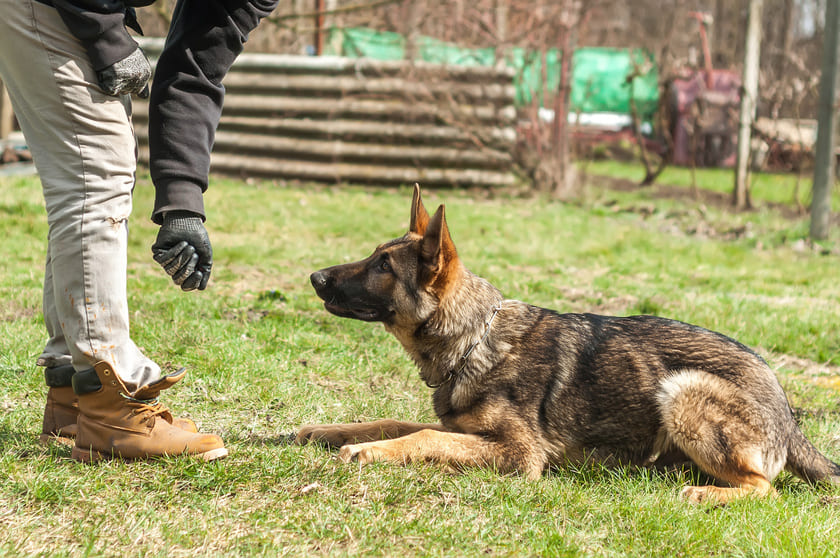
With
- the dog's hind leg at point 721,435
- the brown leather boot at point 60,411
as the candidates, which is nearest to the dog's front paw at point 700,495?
the dog's hind leg at point 721,435

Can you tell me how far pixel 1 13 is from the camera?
115 inches

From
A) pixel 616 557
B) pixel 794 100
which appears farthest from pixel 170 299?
pixel 794 100

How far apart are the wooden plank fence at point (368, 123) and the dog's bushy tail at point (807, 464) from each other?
9120mm

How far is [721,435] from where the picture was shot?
11.5 ft

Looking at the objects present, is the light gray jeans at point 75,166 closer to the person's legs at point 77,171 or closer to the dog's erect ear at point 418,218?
the person's legs at point 77,171

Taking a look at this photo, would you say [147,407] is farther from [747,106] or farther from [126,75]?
[747,106]

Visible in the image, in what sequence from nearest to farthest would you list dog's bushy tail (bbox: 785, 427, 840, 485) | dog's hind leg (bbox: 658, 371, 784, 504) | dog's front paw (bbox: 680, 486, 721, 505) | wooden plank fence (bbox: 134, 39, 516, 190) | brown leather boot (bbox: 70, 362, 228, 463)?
brown leather boot (bbox: 70, 362, 228, 463), dog's front paw (bbox: 680, 486, 721, 505), dog's hind leg (bbox: 658, 371, 784, 504), dog's bushy tail (bbox: 785, 427, 840, 485), wooden plank fence (bbox: 134, 39, 516, 190)

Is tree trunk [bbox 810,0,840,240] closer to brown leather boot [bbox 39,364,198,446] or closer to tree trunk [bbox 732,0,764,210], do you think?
tree trunk [bbox 732,0,764,210]

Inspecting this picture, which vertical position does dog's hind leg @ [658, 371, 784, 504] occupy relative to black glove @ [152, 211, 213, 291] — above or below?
below

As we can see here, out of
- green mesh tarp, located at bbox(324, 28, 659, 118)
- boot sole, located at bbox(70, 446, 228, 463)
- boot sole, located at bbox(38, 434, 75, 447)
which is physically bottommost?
boot sole, located at bbox(38, 434, 75, 447)

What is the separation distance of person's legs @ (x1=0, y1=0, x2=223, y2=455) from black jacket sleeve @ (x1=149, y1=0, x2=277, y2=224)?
14 centimetres

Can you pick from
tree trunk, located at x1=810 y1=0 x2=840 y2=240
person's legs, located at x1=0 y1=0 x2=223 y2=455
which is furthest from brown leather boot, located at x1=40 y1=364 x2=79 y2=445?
tree trunk, located at x1=810 y1=0 x2=840 y2=240

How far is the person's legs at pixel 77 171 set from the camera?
9.68ft

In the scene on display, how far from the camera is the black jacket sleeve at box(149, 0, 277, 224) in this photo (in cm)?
321
